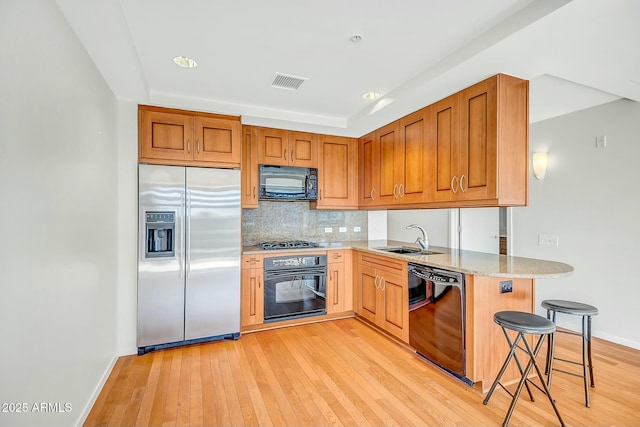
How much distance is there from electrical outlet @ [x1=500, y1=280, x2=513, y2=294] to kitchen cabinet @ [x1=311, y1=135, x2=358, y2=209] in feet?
7.17

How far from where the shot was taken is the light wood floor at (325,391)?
1933 mm

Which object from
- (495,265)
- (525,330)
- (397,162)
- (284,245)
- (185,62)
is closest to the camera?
(525,330)

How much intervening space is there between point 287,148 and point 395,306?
2.19m

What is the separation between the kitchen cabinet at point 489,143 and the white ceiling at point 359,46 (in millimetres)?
129

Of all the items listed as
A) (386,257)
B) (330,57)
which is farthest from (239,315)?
(330,57)

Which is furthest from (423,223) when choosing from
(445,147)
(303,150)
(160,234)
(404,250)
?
(160,234)

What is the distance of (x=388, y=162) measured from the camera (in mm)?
3602

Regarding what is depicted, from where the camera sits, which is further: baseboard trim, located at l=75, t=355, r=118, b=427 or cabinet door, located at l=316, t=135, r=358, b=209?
cabinet door, located at l=316, t=135, r=358, b=209

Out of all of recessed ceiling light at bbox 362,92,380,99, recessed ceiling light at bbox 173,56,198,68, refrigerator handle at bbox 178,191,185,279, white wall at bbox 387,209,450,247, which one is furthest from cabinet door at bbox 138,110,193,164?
white wall at bbox 387,209,450,247

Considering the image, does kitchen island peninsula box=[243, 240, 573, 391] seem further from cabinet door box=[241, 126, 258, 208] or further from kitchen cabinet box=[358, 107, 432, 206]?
cabinet door box=[241, 126, 258, 208]

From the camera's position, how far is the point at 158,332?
114 inches

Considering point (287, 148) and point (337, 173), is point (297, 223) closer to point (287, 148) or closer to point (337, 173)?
point (337, 173)

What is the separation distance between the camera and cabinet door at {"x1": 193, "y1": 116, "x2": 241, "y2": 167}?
3.09 meters

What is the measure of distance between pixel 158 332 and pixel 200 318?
380mm
